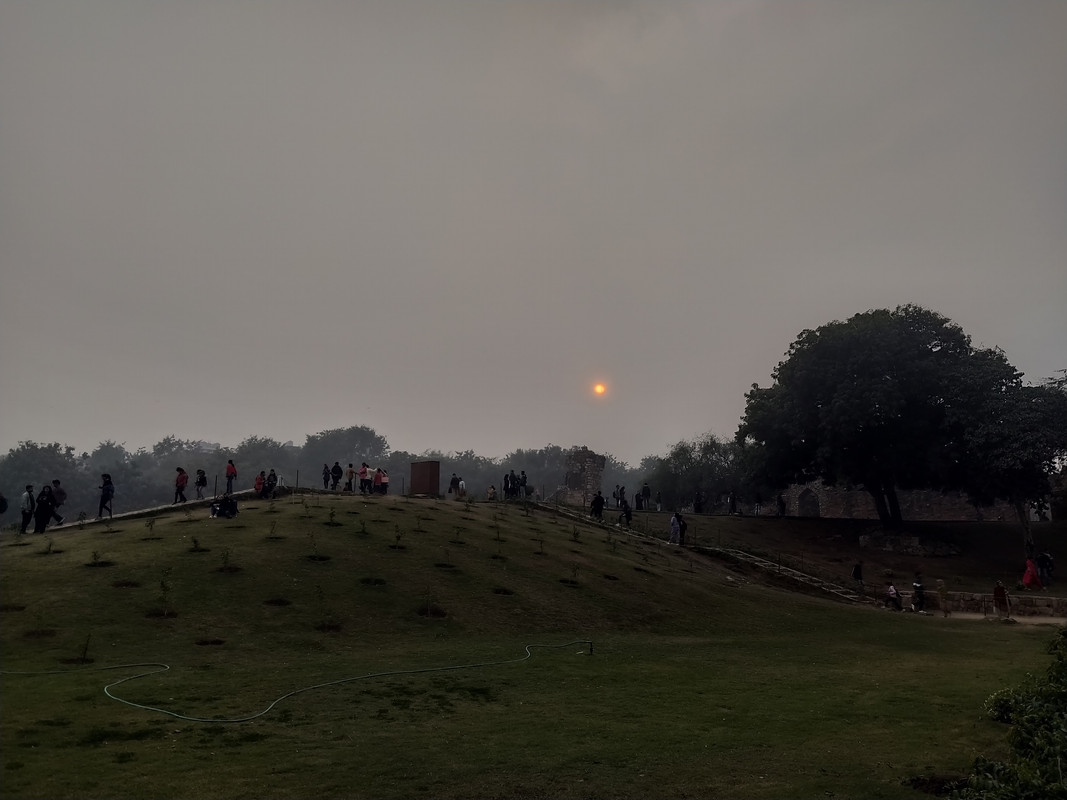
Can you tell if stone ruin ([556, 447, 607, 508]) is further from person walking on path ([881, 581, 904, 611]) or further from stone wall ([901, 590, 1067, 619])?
person walking on path ([881, 581, 904, 611])

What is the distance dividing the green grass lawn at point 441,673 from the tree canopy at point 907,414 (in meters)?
20.5

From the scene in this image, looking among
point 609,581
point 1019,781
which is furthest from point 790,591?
point 1019,781

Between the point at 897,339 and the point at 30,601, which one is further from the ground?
the point at 897,339

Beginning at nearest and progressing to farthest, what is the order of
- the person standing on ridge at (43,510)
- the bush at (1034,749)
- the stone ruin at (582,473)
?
the bush at (1034,749) → the person standing on ridge at (43,510) → the stone ruin at (582,473)

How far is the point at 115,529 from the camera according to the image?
22.6m

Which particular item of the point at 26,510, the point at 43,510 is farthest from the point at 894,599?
the point at 26,510

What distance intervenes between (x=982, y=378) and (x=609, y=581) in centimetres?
3302

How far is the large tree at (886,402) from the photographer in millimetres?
44250

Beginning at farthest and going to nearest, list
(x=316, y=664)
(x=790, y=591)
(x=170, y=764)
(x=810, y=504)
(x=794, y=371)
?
(x=810, y=504)
(x=794, y=371)
(x=790, y=591)
(x=316, y=664)
(x=170, y=764)

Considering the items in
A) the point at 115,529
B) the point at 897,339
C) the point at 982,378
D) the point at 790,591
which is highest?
Result: the point at 897,339

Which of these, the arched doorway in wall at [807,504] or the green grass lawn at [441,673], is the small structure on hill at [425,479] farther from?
the arched doorway in wall at [807,504]

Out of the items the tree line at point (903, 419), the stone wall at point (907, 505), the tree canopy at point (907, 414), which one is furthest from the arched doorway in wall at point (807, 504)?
the tree canopy at point (907, 414)

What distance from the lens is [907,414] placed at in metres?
46.2

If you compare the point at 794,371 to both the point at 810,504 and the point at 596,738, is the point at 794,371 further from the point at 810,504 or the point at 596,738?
the point at 596,738
